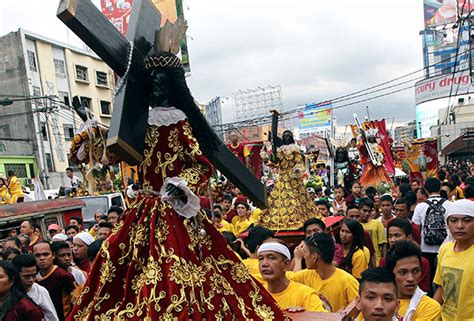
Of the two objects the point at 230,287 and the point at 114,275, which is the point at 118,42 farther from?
the point at 230,287

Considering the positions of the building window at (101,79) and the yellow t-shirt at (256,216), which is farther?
the building window at (101,79)

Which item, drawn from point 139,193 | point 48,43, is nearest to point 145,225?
point 139,193

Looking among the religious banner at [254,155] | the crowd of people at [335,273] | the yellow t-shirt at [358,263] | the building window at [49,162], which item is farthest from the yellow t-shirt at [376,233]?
the building window at [49,162]

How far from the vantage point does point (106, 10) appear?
26641 millimetres

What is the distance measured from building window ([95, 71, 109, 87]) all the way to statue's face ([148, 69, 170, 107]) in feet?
101

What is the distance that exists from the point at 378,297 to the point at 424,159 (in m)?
12.8

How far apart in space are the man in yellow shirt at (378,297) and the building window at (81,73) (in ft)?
100

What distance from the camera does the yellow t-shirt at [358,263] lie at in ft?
15.9

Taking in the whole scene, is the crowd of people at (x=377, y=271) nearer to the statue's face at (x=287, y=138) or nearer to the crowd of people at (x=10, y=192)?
the statue's face at (x=287, y=138)

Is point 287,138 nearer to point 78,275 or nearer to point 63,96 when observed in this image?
point 78,275

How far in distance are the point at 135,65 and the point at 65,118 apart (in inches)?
1159

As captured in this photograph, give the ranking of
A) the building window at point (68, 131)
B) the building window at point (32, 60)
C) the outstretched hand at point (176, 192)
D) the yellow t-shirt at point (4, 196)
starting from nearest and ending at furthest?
the outstretched hand at point (176, 192) → the yellow t-shirt at point (4, 196) → the building window at point (32, 60) → the building window at point (68, 131)

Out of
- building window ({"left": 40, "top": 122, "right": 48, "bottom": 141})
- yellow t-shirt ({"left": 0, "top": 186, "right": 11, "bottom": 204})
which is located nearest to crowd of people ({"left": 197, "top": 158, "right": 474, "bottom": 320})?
yellow t-shirt ({"left": 0, "top": 186, "right": 11, "bottom": 204})

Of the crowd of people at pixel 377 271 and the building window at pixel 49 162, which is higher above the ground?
the building window at pixel 49 162
